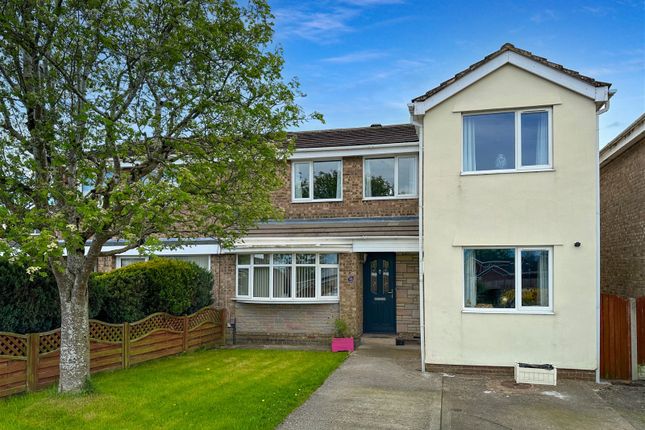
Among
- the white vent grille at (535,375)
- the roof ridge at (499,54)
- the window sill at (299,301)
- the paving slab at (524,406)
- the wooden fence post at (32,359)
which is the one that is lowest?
the paving slab at (524,406)

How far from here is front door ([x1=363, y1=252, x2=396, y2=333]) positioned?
14.1m

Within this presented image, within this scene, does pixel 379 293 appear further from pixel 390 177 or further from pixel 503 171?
pixel 503 171

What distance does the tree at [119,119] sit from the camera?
691cm

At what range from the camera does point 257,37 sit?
8062 millimetres

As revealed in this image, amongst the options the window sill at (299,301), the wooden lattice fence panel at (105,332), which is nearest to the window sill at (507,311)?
the window sill at (299,301)

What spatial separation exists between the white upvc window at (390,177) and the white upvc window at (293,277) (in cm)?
238

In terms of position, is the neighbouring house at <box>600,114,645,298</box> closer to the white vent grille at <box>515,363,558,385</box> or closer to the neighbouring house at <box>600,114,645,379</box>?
the neighbouring house at <box>600,114,645,379</box>

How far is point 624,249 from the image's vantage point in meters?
13.0

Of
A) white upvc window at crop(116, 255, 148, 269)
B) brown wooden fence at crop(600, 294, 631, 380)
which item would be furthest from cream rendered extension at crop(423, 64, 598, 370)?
white upvc window at crop(116, 255, 148, 269)

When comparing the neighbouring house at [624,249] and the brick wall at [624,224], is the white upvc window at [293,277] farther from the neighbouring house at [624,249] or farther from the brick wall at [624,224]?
the brick wall at [624,224]

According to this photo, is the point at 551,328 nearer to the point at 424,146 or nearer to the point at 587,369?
the point at 587,369

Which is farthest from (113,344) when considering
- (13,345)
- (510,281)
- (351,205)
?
(510,281)

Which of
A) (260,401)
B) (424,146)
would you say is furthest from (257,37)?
(260,401)

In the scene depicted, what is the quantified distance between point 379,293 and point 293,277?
103 inches
